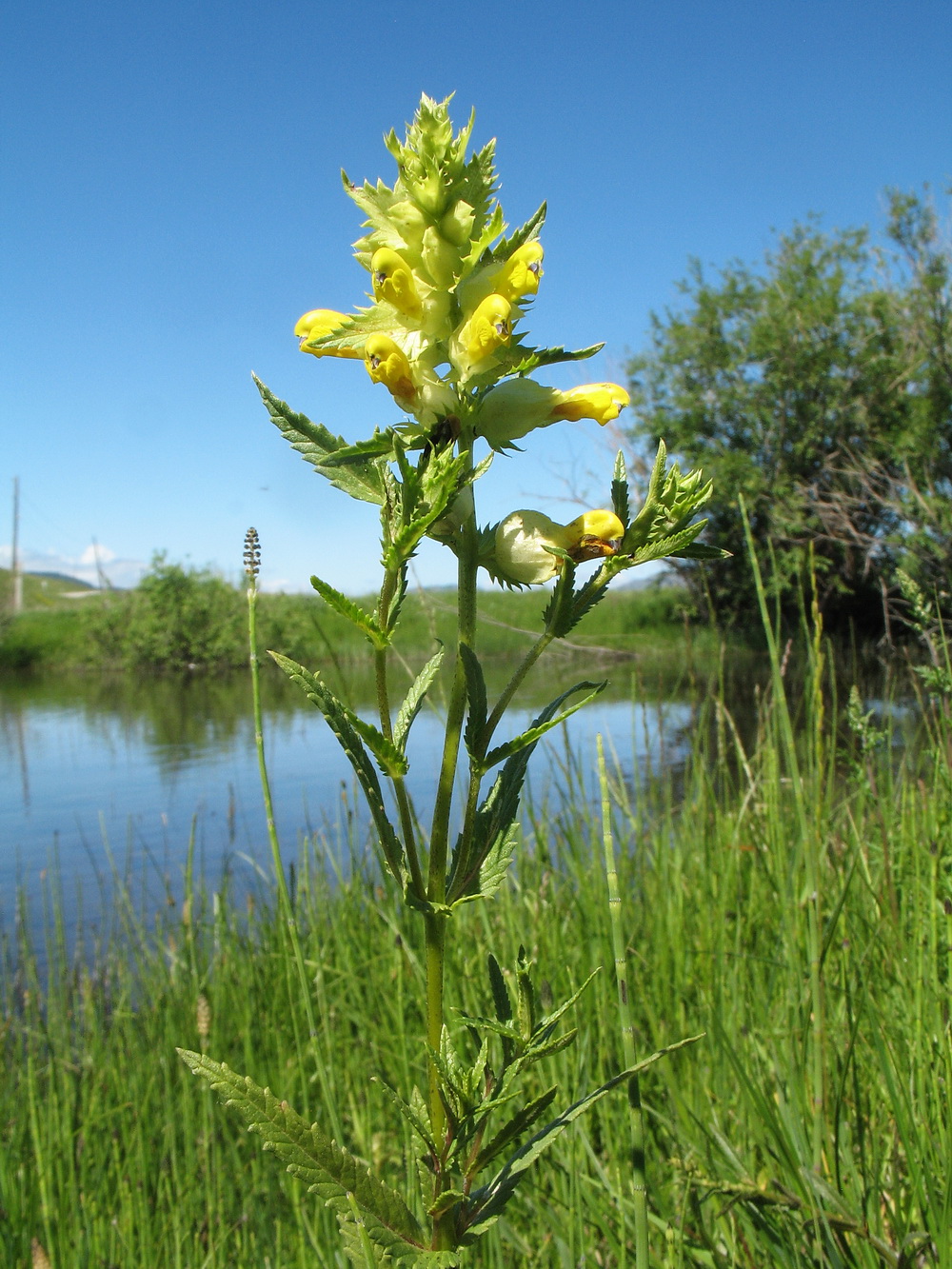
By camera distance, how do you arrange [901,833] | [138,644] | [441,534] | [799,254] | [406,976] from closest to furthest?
[441,534]
[901,833]
[406,976]
[799,254]
[138,644]

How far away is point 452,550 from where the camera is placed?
2.33 ft

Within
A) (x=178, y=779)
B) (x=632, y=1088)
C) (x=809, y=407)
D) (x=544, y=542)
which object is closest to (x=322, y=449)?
(x=544, y=542)

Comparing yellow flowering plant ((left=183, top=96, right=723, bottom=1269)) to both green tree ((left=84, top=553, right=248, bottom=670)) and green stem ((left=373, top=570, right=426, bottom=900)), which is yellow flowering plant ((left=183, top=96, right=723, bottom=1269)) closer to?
green stem ((left=373, top=570, right=426, bottom=900))

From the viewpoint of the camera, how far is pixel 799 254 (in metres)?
21.2

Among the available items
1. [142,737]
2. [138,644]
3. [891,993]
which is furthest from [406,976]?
[138,644]

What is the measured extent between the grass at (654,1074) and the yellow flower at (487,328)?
2.04 feet

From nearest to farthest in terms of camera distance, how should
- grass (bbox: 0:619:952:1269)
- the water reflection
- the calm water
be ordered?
1. grass (bbox: 0:619:952:1269)
2. the water reflection
3. the calm water

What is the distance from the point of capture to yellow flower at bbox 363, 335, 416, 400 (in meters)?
0.67

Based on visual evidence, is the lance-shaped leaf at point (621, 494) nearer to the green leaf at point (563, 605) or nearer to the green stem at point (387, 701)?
the green leaf at point (563, 605)

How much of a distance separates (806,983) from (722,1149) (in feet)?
1.61

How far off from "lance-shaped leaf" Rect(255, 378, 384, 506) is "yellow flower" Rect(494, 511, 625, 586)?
0.35 feet

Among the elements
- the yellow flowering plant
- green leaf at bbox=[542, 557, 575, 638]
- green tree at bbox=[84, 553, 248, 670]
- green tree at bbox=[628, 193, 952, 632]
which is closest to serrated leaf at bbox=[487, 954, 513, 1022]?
the yellow flowering plant

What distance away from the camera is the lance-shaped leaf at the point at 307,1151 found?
1.83ft

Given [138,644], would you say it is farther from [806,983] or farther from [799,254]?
[806,983]
